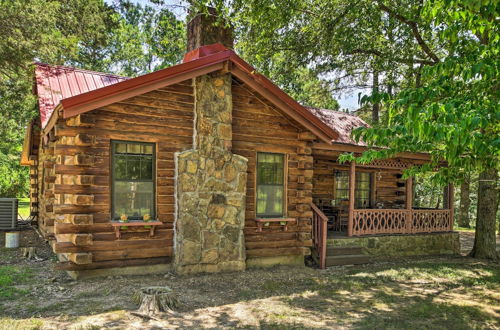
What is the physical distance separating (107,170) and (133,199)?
0.81 m

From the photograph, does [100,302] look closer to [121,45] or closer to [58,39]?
[58,39]

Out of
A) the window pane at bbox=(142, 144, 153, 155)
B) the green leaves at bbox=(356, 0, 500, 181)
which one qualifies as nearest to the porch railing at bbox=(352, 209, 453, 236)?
Answer: the green leaves at bbox=(356, 0, 500, 181)

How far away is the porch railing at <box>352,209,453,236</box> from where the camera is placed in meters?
11.6

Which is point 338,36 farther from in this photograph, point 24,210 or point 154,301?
point 24,210

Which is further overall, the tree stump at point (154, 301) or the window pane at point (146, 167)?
the window pane at point (146, 167)

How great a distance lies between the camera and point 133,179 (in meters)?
7.92

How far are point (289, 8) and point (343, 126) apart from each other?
4.88m

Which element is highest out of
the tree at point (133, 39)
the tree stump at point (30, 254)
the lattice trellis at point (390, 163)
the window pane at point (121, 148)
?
the tree at point (133, 39)

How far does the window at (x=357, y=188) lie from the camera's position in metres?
13.8

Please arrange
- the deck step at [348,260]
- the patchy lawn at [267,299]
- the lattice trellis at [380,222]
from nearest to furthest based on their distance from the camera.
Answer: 1. the patchy lawn at [267,299]
2. the deck step at [348,260]
3. the lattice trellis at [380,222]

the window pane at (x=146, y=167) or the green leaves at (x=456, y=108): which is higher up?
the green leaves at (x=456, y=108)

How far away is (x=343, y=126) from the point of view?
1398 centimetres

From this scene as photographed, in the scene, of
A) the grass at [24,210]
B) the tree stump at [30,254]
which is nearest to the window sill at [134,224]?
the tree stump at [30,254]

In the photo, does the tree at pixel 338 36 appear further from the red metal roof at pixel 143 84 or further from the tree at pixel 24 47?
the tree at pixel 24 47
